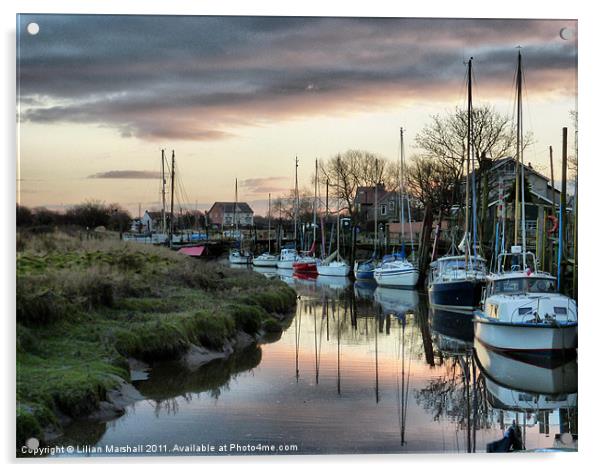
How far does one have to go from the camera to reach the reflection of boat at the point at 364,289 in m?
31.4

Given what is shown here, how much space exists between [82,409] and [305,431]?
256cm

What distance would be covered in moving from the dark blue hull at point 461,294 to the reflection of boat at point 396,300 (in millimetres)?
1347

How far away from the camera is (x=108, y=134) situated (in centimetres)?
1134

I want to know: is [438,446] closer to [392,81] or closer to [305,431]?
[305,431]

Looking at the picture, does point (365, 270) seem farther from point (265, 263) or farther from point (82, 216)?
point (82, 216)

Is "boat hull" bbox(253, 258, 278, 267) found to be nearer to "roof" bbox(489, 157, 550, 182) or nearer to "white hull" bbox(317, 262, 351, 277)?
"white hull" bbox(317, 262, 351, 277)

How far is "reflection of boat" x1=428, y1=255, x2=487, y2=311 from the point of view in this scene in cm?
2328

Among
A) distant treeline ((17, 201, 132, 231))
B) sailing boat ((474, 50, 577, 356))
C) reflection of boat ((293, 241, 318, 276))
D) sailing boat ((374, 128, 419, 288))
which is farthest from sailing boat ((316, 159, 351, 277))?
distant treeline ((17, 201, 132, 231))

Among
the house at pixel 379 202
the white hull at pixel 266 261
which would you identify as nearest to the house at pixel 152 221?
the house at pixel 379 202

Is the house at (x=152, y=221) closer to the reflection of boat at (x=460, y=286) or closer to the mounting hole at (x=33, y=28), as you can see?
the mounting hole at (x=33, y=28)

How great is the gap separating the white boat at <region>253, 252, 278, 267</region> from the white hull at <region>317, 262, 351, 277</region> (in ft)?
22.0

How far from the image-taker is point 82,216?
12430mm

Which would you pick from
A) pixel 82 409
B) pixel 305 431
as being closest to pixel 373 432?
pixel 305 431

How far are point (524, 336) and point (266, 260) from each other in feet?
128
